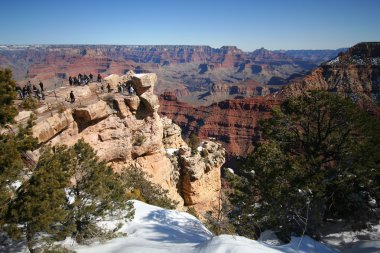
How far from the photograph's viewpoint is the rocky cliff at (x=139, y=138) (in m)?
24.3

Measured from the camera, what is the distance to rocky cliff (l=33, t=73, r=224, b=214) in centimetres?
2430

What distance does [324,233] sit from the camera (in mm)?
18828

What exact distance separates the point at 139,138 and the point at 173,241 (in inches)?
666

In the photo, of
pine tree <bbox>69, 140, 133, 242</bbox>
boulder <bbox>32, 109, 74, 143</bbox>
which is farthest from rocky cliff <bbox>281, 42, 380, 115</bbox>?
pine tree <bbox>69, 140, 133, 242</bbox>

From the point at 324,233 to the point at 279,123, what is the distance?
7049 millimetres

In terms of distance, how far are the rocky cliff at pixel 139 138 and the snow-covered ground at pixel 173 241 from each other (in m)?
7.70

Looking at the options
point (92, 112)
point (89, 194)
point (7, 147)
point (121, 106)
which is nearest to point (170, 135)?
point (121, 106)

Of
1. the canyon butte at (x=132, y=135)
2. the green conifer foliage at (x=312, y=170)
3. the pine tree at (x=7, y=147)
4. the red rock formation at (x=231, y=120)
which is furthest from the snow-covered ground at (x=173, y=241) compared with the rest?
the red rock formation at (x=231, y=120)

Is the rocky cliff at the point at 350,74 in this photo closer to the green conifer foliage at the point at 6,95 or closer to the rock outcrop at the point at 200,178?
the rock outcrop at the point at 200,178

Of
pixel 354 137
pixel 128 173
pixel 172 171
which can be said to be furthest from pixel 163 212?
pixel 172 171

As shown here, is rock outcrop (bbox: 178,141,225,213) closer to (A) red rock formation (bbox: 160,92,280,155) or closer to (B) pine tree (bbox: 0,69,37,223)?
(B) pine tree (bbox: 0,69,37,223)

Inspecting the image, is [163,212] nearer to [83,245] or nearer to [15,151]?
[83,245]

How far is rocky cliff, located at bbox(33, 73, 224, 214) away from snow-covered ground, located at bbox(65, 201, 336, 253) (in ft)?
25.3

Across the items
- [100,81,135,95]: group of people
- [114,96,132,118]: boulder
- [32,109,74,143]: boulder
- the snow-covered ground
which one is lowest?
the snow-covered ground
